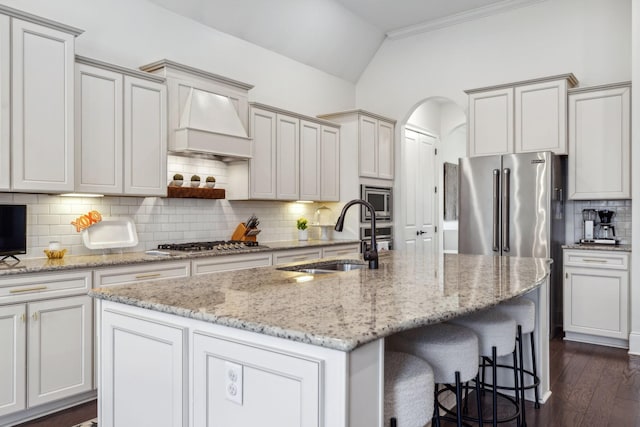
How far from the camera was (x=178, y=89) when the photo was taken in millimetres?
4125

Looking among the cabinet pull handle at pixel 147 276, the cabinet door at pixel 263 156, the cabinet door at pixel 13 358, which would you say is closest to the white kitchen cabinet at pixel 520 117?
the cabinet door at pixel 263 156

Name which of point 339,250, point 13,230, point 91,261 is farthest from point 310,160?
point 13,230

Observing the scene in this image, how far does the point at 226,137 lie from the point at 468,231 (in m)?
2.73

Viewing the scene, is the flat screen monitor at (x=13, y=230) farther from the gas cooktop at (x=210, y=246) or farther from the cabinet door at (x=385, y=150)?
the cabinet door at (x=385, y=150)

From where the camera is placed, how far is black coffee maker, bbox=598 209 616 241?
4812 millimetres

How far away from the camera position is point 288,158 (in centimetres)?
525

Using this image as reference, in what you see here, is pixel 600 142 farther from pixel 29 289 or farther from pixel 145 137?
pixel 29 289

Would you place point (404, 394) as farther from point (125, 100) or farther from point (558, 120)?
point (558, 120)

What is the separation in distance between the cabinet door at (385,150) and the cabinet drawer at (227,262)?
2321 mm

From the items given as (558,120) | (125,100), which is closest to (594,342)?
(558,120)

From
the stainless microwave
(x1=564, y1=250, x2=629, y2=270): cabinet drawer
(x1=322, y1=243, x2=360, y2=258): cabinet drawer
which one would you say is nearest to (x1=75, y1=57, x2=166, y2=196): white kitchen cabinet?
(x1=322, y1=243, x2=360, y2=258): cabinet drawer

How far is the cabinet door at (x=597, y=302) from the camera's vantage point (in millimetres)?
4367

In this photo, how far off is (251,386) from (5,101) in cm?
268

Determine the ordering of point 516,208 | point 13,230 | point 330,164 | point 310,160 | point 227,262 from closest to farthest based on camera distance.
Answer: point 13,230, point 227,262, point 516,208, point 310,160, point 330,164
